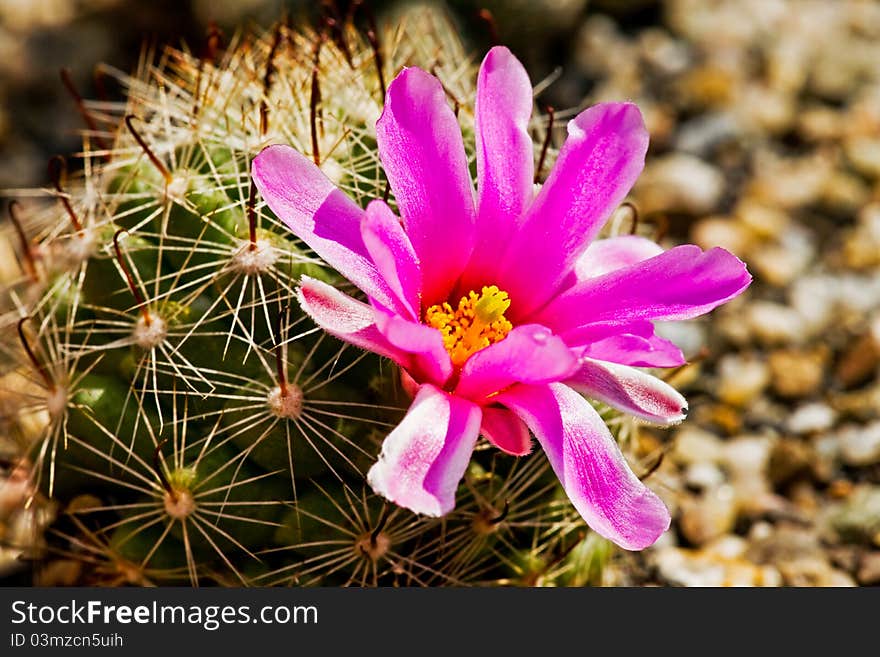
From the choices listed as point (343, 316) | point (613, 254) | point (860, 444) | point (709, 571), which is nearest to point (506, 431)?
point (343, 316)

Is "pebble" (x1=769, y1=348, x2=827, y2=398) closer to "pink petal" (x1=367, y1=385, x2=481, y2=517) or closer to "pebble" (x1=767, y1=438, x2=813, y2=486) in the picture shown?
"pebble" (x1=767, y1=438, x2=813, y2=486)

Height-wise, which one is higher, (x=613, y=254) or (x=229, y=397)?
(x=613, y=254)

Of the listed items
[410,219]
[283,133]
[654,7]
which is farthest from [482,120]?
[654,7]

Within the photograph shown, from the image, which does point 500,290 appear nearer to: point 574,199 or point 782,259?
point 574,199

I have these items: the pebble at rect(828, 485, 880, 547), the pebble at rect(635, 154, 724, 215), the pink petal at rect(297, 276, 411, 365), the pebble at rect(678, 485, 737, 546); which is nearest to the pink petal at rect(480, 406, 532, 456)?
the pink petal at rect(297, 276, 411, 365)

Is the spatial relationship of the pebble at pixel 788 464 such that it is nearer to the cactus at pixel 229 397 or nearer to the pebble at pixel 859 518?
the pebble at pixel 859 518

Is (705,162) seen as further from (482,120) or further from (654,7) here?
(482,120)
